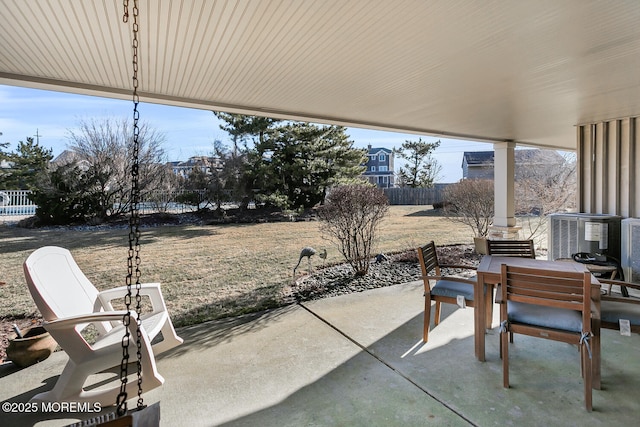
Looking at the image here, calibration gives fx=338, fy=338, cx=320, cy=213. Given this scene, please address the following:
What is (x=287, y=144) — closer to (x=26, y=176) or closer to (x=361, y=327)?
(x=26, y=176)

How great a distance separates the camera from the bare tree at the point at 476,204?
7227mm

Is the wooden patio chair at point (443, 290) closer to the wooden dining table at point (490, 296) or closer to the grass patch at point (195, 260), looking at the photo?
the wooden dining table at point (490, 296)

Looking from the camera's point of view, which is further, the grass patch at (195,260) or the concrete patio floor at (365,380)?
the grass patch at (195,260)

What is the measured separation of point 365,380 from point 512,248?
7.56 ft

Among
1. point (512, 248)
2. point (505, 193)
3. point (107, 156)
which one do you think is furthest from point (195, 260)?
point (505, 193)

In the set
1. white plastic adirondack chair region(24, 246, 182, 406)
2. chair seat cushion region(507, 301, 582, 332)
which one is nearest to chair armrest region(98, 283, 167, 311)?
white plastic adirondack chair region(24, 246, 182, 406)

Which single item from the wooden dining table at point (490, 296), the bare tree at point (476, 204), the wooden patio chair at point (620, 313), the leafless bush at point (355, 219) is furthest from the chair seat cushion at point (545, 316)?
the bare tree at point (476, 204)

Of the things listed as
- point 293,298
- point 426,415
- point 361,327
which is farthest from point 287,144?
point 426,415

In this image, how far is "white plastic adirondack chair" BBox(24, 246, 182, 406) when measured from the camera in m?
2.03

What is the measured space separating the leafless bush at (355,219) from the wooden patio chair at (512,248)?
1.97 m

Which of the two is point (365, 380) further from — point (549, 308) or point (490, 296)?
point (490, 296)

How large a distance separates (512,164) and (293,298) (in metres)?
5.03

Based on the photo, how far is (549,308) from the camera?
2.36 metres

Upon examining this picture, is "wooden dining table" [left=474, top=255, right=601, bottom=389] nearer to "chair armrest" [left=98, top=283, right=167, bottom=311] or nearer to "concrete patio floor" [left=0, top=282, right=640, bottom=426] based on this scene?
"concrete patio floor" [left=0, top=282, right=640, bottom=426]
